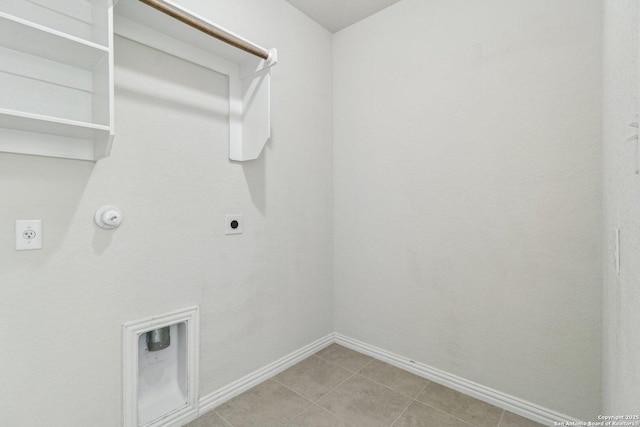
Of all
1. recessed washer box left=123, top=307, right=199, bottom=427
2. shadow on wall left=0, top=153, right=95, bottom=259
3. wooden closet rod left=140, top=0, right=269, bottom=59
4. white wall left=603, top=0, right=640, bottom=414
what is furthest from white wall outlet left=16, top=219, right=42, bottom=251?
white wall left=603, top=0, right=640, bottom=414

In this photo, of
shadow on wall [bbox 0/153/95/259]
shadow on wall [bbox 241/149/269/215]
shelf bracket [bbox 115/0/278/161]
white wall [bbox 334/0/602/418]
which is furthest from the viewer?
shadow on wall [bbox 241/149/269/215]

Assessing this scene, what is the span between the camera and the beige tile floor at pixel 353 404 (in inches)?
62.9

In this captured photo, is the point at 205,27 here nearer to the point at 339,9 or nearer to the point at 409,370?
the point at 339,9

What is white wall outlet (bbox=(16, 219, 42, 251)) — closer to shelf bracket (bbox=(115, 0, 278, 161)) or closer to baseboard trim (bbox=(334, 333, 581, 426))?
shelf bracket (bbox=(115, 0, 278, 161))

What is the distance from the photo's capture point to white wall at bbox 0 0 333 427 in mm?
1173

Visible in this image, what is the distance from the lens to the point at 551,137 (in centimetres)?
155

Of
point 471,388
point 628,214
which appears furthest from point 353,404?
point 628,214

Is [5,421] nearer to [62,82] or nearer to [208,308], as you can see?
[208,308]

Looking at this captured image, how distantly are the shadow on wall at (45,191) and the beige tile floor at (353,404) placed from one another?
3.82 feet

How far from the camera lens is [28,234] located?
115 cm

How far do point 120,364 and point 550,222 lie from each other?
2175mm

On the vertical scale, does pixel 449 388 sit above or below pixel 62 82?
below

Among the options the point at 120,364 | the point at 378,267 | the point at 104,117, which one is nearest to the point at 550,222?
the point at 378,267

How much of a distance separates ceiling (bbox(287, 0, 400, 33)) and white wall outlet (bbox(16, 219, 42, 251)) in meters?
1.98
